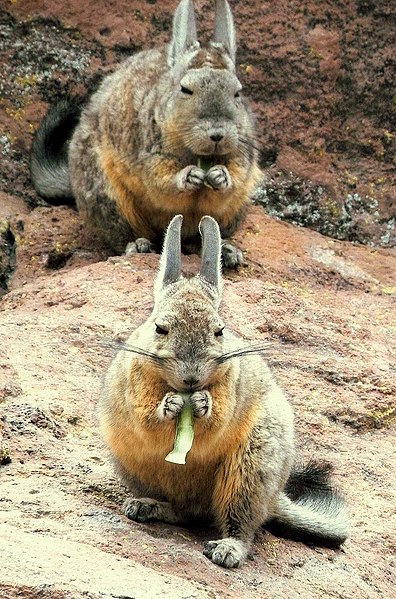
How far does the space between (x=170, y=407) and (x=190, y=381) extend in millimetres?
142

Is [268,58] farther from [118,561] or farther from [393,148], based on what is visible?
[118,561]

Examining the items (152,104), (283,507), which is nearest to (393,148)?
(152,104)

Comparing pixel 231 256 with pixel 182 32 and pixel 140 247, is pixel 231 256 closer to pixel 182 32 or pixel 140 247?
pixel 140 247

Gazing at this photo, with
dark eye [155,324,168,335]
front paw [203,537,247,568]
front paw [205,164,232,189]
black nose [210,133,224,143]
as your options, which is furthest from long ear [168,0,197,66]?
front paw [203,537,247,568]

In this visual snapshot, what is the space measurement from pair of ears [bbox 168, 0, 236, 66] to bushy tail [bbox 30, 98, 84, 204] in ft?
4.15

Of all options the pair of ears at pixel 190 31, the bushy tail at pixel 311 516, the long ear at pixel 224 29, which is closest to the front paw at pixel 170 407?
the bushy tail at pixel 311 516

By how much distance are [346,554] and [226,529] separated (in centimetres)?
67

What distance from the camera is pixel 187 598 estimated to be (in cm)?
517

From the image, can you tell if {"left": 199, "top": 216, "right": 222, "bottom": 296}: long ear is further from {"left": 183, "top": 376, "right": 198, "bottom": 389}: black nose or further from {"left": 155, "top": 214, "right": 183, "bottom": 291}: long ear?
{"left": 183, "top": 376, "right": 198, "bottom": 389}: black nose

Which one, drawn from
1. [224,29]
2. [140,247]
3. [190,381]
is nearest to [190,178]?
[140,247]

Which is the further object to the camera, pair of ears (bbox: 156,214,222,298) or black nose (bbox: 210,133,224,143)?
black nose (bbox: 210,133,224,143)

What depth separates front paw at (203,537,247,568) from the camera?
19.2ft

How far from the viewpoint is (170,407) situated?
18.8 ft

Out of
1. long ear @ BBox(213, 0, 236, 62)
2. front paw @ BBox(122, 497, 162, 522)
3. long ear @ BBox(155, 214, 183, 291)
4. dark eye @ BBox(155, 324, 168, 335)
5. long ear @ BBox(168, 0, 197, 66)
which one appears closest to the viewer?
dark eye @ BBox(155, 324, 168, 335)
